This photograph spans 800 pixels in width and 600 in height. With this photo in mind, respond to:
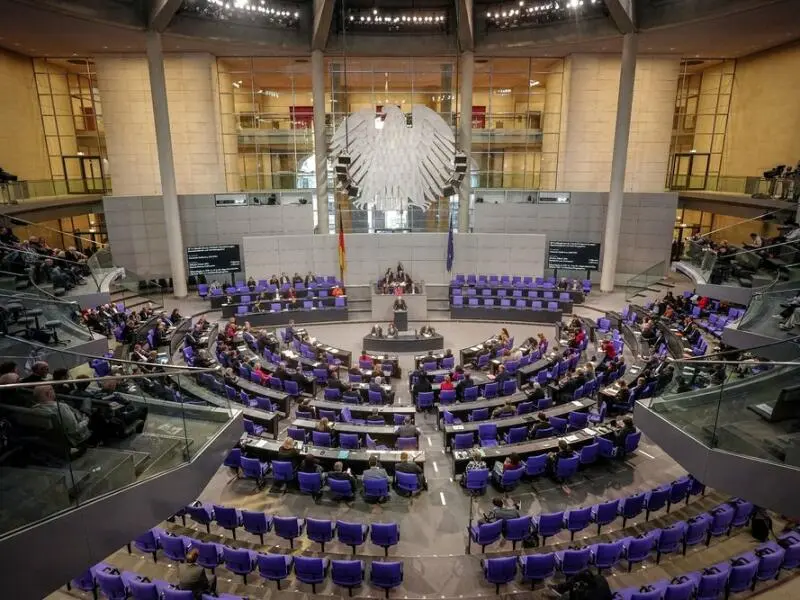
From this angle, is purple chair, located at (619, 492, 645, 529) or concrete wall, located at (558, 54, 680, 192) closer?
purple chair, located at (619, 492, 645, 529)

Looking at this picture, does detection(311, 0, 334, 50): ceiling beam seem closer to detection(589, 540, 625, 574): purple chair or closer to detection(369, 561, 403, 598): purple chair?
detection(369, 561, 403, 598): purple chair

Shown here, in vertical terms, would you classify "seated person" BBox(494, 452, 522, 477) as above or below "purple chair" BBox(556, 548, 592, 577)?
above

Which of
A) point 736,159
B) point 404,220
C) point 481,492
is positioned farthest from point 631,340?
point 736,159

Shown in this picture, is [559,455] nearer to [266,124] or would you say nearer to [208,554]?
[208,554]

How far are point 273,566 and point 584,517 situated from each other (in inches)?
200

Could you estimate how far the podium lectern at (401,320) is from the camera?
20438 mm

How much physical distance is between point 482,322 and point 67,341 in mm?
15707

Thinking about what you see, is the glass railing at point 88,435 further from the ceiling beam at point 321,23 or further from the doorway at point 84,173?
the doorway at point 84,173

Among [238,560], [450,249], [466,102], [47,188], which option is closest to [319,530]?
[238,560]

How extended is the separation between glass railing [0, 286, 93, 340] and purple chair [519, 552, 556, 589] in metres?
9.72

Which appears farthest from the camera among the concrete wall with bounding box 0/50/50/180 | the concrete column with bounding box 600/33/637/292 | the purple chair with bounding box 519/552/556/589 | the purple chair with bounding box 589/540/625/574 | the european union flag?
the european union flag

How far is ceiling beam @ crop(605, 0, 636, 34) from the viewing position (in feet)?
67.9

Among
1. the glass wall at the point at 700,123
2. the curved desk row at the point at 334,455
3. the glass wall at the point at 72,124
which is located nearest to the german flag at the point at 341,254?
the curved desk row at the point at 334,455

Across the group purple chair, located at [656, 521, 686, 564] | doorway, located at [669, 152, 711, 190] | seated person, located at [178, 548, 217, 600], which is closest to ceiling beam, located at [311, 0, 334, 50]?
doorway, located at [669, 152, 711, 190]
